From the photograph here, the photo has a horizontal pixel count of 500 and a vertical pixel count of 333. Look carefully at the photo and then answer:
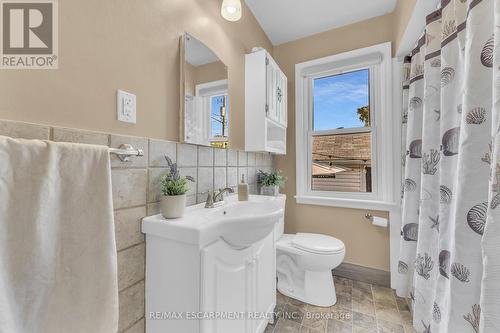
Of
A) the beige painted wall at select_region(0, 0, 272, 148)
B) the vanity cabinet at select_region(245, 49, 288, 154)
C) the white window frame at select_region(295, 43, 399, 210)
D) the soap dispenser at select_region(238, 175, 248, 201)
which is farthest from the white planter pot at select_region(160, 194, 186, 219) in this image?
the white window frame at select_region(295, 43, 399, 210)

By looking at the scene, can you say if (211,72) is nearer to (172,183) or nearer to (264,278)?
(172,183)

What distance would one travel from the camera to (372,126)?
1981 mm

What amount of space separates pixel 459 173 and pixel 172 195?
114 centimetres

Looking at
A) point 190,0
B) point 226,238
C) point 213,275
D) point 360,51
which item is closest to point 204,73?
point 190,0

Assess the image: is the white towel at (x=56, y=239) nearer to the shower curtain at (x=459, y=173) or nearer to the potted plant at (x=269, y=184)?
the shower curtain at (x=459, y=173)

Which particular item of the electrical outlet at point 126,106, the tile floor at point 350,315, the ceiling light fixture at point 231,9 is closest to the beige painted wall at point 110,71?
the electrical outlet at point 126,106

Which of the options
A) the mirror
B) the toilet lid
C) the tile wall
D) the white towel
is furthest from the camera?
the toilet lid

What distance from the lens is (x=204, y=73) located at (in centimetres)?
126

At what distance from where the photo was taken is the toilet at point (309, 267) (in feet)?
5.15

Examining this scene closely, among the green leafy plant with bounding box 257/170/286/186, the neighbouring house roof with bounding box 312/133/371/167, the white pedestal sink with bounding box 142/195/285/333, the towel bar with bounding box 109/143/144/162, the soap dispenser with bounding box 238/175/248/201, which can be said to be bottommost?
the white pedestal sink with bounding box 142/195/285/333

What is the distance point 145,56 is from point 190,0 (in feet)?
1.74

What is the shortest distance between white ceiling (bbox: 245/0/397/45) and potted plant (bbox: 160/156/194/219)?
1.71m

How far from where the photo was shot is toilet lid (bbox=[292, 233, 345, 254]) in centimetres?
156

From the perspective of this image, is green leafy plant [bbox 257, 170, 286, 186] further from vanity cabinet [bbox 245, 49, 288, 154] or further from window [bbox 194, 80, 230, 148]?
window [bbox 194, 80, 230, 148]
